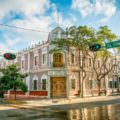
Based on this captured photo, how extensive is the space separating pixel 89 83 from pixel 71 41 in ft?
35.1

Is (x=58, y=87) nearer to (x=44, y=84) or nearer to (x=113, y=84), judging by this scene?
(x=44, y=84)

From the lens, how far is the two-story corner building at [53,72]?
3538 cm

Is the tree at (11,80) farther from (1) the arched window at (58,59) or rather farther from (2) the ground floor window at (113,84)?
(2) the ground floor window at (113,84)

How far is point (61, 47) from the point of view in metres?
33.8

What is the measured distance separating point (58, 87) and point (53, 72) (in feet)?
7.89

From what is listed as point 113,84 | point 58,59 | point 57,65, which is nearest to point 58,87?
point 57,65

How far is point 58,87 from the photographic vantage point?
35469 mm

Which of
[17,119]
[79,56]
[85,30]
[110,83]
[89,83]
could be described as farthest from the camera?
[110,83]

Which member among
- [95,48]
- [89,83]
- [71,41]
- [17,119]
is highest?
[71,41]

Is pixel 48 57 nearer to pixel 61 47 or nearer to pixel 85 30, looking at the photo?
pixel 61 47

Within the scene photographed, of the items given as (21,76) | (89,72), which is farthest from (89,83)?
(21,76)

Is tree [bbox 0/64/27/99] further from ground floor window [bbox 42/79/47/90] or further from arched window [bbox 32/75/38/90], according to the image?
arched window [bbox 32/75/38/90]

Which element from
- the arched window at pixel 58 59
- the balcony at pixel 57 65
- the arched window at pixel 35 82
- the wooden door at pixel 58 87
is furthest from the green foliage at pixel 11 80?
the arched window at pixel 58 59

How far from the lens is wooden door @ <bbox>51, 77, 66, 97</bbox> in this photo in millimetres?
35188
